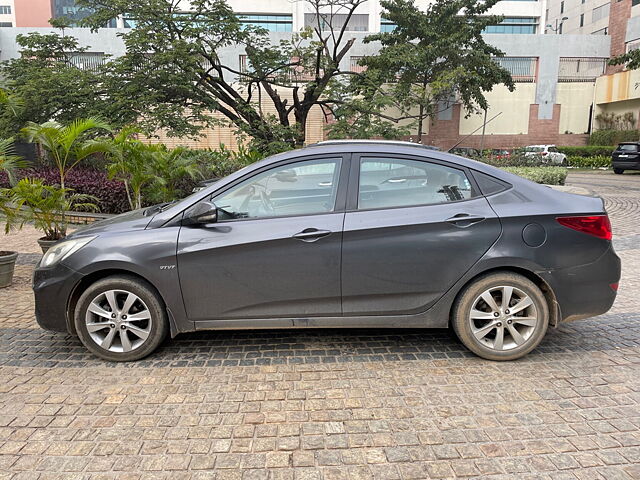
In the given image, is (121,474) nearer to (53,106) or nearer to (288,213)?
(288,213)

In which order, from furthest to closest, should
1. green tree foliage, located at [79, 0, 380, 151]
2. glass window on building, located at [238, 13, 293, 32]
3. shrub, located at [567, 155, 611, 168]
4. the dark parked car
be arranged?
glass window on building, located at [238, 13, 293, 32]
shrub, located at [567, 155, 611, 168]
the dark parked car
green tree foliage, located at [79, 0, 380, 151]

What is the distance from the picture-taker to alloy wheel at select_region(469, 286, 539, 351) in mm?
3789

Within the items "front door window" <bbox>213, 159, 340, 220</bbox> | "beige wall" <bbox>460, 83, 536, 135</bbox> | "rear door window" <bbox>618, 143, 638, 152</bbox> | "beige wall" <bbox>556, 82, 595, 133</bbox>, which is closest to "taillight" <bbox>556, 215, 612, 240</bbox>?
"front door window" <bbox>213, 159, 340, 220</bbox>

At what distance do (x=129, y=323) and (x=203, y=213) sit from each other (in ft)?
3.43

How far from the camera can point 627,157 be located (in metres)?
24.2

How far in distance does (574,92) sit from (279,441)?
42.1m

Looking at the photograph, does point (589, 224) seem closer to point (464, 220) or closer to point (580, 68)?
point (464, 220)

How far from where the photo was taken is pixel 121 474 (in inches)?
102

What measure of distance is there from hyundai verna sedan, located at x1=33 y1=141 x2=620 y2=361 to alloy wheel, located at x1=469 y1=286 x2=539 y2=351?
11 millimetres

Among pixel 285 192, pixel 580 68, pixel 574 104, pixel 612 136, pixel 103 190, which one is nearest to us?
pixel 285 192

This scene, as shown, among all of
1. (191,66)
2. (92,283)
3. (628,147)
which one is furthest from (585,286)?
(628,147)

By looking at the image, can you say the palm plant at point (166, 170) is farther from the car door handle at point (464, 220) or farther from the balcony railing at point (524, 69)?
the balcony railing at point (524, 69)

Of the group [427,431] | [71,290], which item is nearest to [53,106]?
[71,290]

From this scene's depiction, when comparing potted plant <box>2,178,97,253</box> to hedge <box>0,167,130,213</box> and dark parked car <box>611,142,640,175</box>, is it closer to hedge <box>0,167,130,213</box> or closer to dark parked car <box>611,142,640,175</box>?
hedge <box>0,167,130,213</box>
